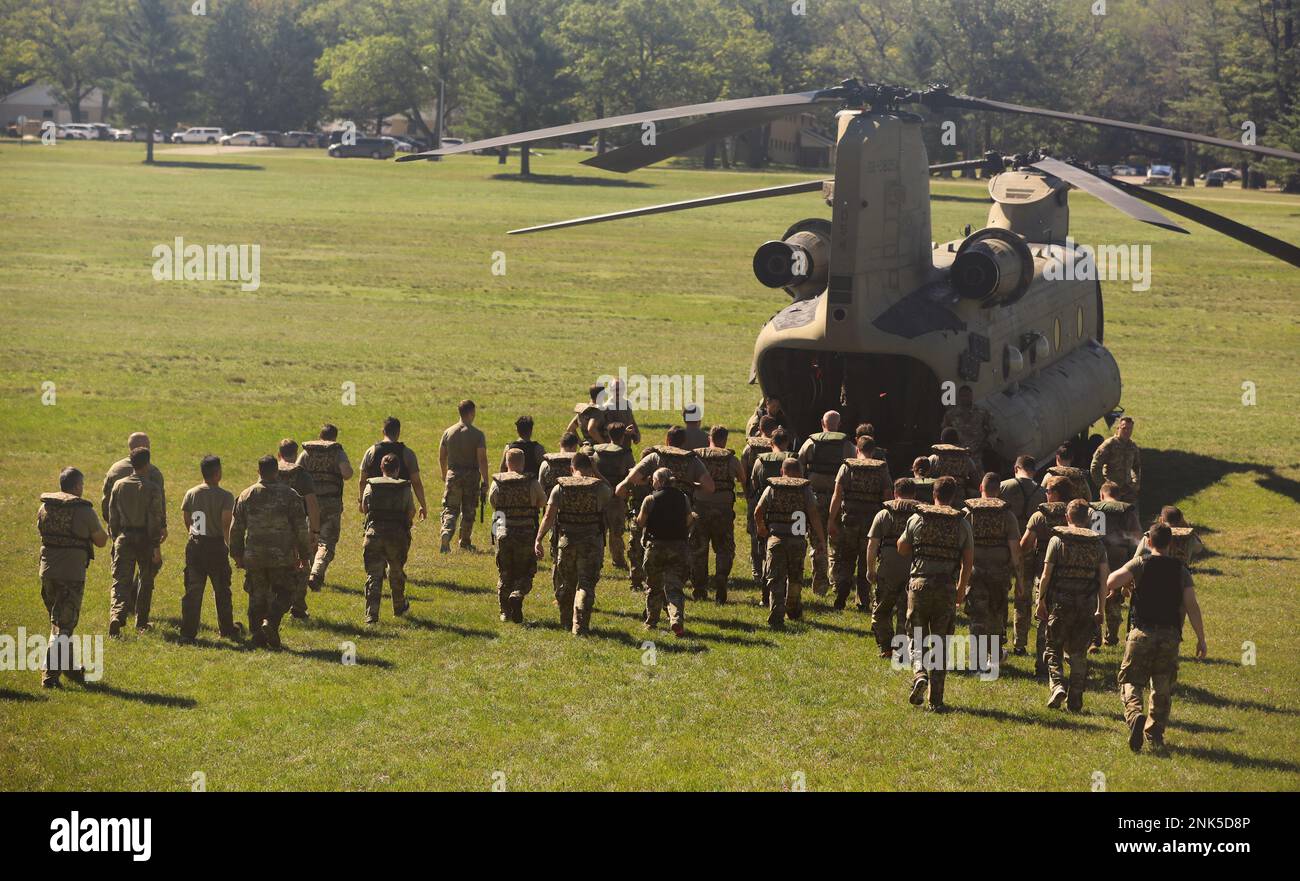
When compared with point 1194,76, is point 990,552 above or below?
below

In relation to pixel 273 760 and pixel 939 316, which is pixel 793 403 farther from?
pixel 273 760

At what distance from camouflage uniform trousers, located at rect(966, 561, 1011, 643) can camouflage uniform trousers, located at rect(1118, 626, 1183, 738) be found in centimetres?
180

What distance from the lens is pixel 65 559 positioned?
1267 cm

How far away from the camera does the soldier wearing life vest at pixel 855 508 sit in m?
15.1

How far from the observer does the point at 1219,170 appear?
335 ft

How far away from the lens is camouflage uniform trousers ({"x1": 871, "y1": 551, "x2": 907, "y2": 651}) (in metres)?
13.7

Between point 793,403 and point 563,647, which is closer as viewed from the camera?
point 563,647

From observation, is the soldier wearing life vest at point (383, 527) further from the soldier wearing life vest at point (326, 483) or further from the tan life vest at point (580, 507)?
the tan life vest at point (580, 507)

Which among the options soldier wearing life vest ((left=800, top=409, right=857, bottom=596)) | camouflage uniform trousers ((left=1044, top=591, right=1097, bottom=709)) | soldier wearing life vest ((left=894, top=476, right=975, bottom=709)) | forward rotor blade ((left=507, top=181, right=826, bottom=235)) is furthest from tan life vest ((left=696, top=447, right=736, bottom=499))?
camouflage uniform trousers ((left=1044, top=591, right=1097, bottom=709))

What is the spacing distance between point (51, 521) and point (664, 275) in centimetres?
3500

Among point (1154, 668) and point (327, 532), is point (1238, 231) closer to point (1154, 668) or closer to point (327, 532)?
point (1154, 668)

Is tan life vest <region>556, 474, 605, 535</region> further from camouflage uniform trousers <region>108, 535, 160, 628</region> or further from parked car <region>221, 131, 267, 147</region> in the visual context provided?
parked car <region>221, 131, 267, 147</region>
